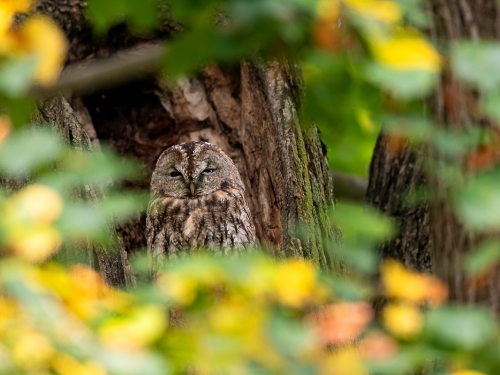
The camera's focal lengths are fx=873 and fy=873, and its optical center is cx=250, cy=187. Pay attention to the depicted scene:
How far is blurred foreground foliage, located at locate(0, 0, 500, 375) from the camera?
150 centimetres

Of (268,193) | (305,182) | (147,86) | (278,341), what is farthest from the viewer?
(147,86)

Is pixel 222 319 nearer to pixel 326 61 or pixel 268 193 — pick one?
pixel 326 61

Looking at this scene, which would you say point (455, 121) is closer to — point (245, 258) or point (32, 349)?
point (245, 258)

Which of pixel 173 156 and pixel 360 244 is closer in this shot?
pixel 360 244

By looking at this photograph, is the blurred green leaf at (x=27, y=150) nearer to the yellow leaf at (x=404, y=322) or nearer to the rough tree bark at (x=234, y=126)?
the yellow leaf at (x=404, y=322)

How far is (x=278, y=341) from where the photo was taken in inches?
62.2

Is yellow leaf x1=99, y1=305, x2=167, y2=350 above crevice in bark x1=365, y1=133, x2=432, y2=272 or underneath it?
above

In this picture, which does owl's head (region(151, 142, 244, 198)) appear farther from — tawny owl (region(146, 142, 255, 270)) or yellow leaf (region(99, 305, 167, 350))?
yellow leaf (region(99, 305, 167, 350))

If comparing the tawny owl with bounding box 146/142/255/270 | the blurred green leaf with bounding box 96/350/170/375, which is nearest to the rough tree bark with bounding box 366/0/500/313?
the blurred green leaf with bounding box 96/350/170/375

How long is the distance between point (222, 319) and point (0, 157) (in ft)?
1.65

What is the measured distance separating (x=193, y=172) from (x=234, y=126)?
37cm

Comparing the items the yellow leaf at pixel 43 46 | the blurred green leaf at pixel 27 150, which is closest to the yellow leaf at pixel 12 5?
the yellow leaf at pixel 43 46

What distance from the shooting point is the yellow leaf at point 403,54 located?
153 centimetres

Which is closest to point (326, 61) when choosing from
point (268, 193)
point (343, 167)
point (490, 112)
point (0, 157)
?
point (490, 112)
